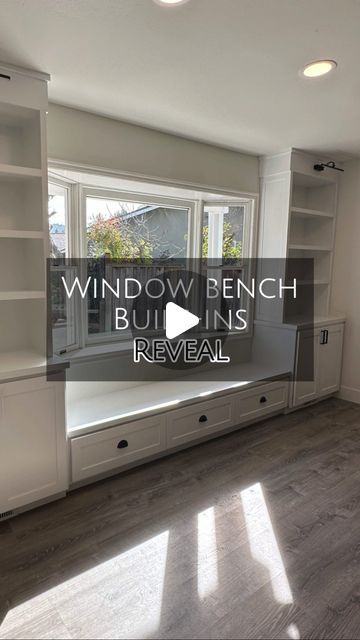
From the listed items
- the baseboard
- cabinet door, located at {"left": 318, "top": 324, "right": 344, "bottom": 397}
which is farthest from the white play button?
the baseboard

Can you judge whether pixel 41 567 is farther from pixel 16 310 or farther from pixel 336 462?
pixel 336 462

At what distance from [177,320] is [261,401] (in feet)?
3.54

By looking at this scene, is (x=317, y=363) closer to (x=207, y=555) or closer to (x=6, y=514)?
(x=207, y=555)

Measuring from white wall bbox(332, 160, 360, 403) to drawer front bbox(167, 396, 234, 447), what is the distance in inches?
65.6

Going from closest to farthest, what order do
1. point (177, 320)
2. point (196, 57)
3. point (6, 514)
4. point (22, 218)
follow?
point (196, 57) < point (6, 514) < point (22, 218) < point (177, 320)

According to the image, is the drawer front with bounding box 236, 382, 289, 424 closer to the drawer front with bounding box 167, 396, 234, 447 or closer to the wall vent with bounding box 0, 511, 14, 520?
the drawer front with bounding box 167, 396, 234, 447

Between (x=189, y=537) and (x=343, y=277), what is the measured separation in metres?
Result: 3.14

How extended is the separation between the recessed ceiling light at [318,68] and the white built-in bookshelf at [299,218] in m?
1.52

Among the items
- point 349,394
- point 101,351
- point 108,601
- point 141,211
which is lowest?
point 108,601

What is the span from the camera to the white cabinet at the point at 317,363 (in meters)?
3.90

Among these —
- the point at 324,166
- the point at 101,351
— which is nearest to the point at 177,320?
the point at 101,351

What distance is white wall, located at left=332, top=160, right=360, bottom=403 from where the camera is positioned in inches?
160

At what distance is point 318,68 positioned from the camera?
2084 millimetres

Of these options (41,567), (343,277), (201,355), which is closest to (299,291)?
(343,277)
